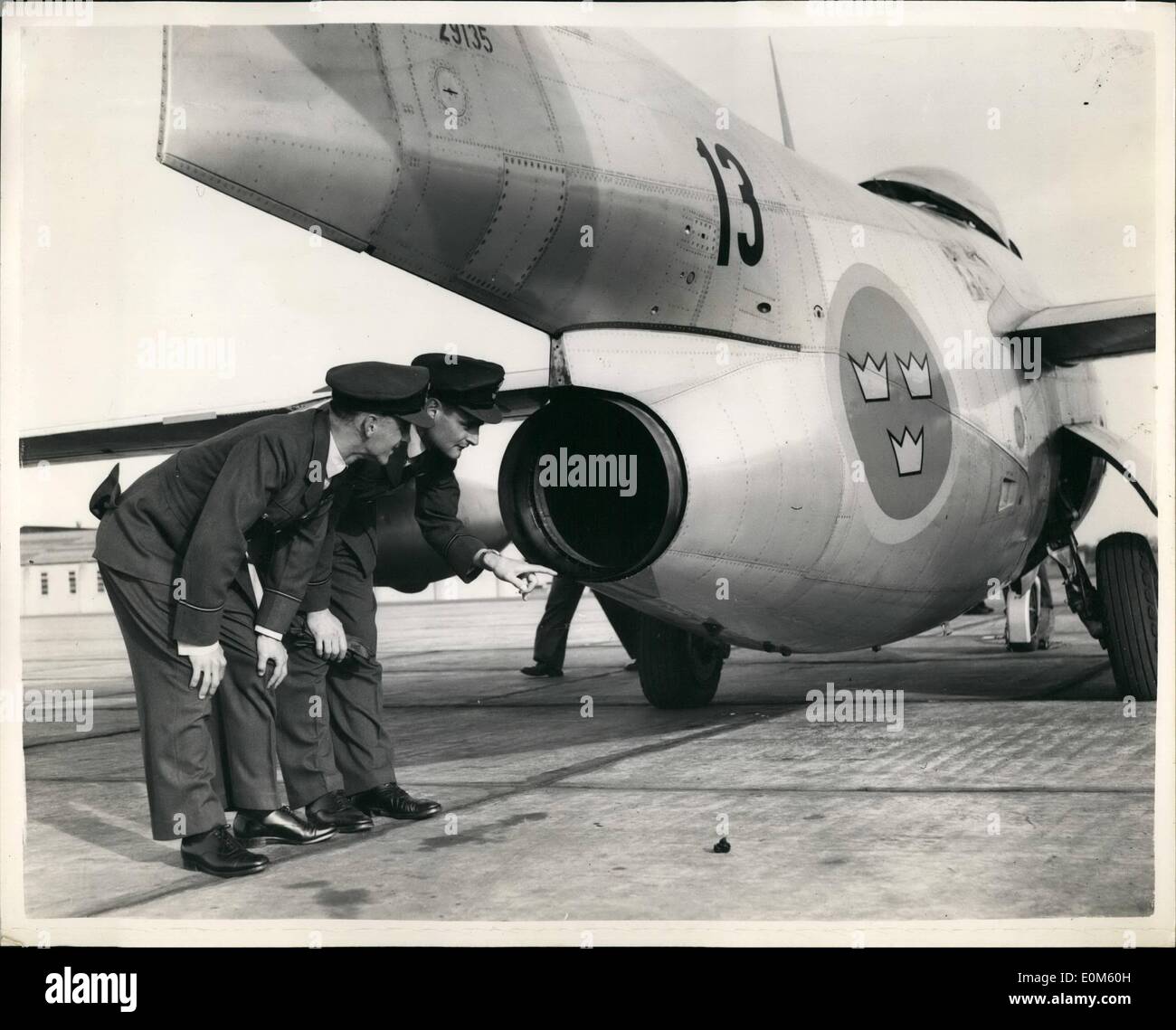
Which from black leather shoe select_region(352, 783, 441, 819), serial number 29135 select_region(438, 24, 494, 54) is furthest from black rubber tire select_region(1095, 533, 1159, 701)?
serial number 29135 select_region(438, 24, 494, 54)

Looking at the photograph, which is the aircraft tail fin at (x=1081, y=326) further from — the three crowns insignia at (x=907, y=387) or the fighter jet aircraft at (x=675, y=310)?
the three crowns insignia at (x=907, y=387)

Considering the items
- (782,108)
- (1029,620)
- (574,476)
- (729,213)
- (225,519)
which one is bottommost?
(1029,620)

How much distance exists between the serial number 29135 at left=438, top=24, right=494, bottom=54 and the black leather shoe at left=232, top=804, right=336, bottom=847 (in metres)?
2.58

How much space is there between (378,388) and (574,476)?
0.89 metres

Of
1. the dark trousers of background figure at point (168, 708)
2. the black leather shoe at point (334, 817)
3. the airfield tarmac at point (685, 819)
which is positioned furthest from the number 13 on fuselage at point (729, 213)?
the black leather shoe at point (334, 817)

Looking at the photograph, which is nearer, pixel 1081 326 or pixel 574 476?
pixel 574 476

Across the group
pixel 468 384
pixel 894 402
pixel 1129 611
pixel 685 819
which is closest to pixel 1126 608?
pixel 1129 611

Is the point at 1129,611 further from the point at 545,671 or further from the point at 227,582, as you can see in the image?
the point at 227,582

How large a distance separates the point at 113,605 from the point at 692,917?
206 centimetres

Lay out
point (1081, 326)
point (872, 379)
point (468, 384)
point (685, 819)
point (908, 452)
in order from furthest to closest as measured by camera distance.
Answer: point (1081, 326)
point (908, 452)
point (872, 379)
point (468, 384)
point (685, 819)

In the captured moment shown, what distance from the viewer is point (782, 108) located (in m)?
5.01

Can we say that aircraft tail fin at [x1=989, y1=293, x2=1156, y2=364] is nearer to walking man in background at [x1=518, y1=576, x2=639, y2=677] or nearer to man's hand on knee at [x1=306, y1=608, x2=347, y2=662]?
walking man in background at [x1=518, y1=576, x2=639, y2=677]

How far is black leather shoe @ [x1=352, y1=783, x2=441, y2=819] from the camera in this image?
13.8 feet

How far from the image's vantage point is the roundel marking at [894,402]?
4668 millimetres
